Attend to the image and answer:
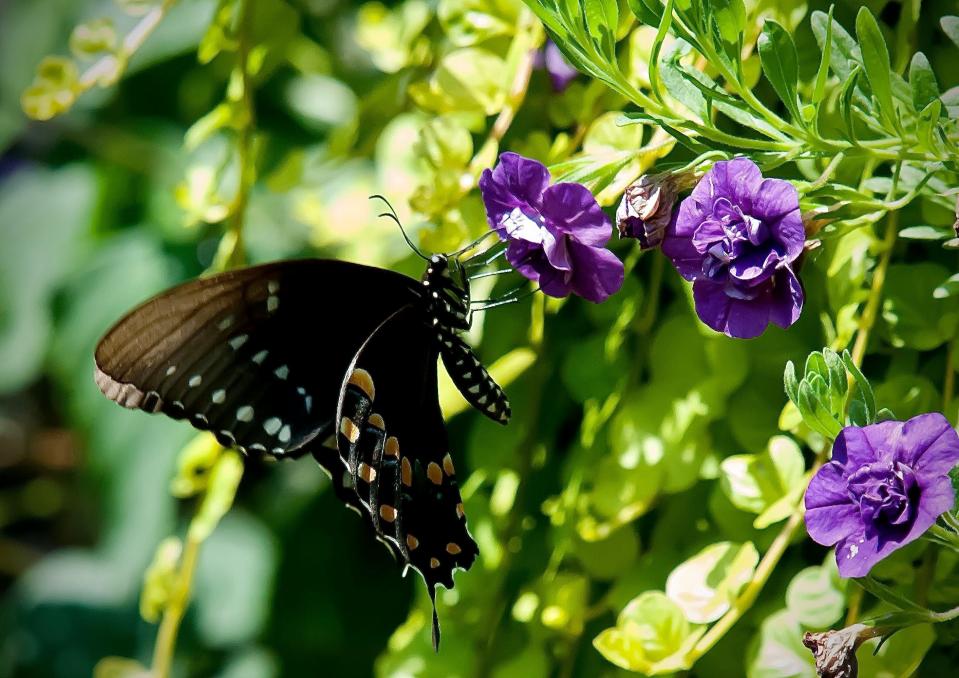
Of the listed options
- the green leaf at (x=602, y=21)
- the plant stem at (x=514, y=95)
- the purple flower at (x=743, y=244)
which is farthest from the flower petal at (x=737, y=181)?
the plant stem at (x=514, y=95)

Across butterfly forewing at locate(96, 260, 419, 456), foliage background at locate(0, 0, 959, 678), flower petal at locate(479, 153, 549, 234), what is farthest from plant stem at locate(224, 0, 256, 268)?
flower petal at locate(479, 153, 549, 234)

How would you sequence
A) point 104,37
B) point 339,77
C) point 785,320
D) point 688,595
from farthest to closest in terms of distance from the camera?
point 339,77 < point 104,37 < point 688,595 < point 785,320

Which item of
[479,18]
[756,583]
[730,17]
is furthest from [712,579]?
[479,18]

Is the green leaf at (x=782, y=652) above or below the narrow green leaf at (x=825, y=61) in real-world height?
below

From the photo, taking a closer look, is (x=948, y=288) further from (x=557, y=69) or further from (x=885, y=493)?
(x=557, y=69)

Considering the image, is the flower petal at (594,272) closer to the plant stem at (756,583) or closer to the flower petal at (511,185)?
the flower petal at (511,185)

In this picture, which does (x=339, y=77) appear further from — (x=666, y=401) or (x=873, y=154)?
(x=873, y=154)

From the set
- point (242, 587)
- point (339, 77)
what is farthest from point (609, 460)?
point (242, 587)

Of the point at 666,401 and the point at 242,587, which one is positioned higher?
the point at 666,401

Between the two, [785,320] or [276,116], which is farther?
[276,116]
